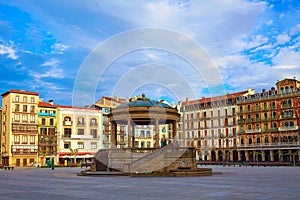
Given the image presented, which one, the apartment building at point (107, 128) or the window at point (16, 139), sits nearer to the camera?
the window at point (16, 139)

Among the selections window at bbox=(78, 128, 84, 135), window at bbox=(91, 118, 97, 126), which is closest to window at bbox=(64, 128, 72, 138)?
window at bbox=(78, 128, 84, 135)

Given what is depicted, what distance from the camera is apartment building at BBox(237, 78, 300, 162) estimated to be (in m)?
77.7

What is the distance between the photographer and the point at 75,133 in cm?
8362

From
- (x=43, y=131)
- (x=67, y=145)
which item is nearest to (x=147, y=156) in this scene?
(x=43, y=131)

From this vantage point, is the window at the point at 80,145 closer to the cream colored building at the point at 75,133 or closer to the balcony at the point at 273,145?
the cream colored building at the point at 75,133

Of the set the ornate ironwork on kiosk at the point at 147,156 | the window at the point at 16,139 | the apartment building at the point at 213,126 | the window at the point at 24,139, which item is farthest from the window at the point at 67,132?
the ornate ironwork on kiosk at the point at 147,156

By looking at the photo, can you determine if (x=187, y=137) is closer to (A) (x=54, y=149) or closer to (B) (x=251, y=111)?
(B) (x=251, y=111)

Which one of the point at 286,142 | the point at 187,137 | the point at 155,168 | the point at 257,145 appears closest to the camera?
the point at 155,168

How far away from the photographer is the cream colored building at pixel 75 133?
82.7 metres

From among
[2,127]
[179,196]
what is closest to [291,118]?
[2,127]

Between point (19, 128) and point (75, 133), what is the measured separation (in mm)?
12022

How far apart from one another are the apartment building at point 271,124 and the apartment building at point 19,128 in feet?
153

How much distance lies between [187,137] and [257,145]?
73.4ft

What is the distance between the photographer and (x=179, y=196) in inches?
604
